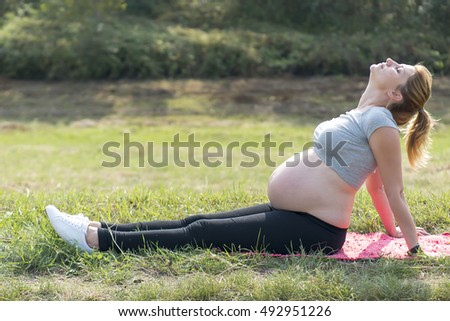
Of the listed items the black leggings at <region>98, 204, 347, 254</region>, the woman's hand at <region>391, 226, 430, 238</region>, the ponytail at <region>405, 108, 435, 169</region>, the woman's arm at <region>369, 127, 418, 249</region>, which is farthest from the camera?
the woman's hand at <region>391, 226, 430, 238</region>

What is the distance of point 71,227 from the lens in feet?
12.5

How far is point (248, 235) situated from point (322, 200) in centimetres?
44

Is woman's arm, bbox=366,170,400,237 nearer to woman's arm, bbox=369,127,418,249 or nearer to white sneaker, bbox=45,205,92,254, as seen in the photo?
woman's arm, bbox=369,127,418,249

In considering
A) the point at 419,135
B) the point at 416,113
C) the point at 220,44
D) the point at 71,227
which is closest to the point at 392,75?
the point at 416,113

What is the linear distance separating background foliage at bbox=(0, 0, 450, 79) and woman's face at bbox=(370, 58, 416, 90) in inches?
447

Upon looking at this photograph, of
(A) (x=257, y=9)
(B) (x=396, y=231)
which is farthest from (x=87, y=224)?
(A) (x=257, y=9)

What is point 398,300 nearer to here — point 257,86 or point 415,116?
point 415,116

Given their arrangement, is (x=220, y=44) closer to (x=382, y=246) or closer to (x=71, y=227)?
(x=382, y=246)

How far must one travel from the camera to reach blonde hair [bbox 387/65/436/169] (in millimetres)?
3791

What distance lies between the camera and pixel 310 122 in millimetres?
12320

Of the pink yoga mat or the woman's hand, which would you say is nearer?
the pink yoga mat

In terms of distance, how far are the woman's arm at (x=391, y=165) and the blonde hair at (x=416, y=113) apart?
26 centimetres

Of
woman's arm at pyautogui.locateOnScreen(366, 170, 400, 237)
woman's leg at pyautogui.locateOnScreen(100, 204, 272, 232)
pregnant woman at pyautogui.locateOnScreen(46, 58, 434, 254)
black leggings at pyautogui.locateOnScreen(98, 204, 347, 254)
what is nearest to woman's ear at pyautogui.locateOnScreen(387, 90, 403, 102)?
pregnant woman at pyautogui.locateOnScreen(46, 58, 434, 254)

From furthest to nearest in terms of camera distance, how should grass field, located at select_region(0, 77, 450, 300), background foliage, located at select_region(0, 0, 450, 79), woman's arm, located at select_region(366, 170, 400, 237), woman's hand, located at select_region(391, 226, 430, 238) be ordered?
background foliage, located at select_region(0, 0, 450, 79) → woman's hand, located at select_region(391, 226, 430, 238) → woman's arm, located at select_region(366, 170, 400, 237) → grass field, located at select_region(0, 77, 450, 300)
